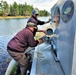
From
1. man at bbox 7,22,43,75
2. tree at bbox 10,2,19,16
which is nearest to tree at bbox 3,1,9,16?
tree at bbox 10,2,19,16

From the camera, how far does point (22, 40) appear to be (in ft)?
16.5

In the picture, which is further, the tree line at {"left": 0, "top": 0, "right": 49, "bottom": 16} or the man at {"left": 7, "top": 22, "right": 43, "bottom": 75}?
the tree line at {"left": 0, "top": 0, "right": 49, "bottom": 16}

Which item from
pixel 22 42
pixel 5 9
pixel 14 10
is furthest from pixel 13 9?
pixel 22 42

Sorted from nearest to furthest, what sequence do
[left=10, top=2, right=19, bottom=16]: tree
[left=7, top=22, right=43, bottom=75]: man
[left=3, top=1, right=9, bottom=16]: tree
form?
[left=7, top=22, right=43, bottom=75]: man → [left=3, top=1, right=9, bottom=16]: tree → [left=10, top=2, right=19, bottom=16]: tree

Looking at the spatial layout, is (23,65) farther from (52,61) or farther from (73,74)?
(73,74)

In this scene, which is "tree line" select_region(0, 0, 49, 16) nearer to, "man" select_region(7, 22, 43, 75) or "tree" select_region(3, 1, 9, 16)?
"tree" select_region(3, 1, 9, 16)

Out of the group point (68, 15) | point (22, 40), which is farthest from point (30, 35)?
point (68, 15)

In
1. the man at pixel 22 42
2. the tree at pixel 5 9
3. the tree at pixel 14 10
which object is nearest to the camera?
the man at pixel 22 42

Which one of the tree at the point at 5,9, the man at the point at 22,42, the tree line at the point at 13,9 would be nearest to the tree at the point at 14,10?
the tree line at the point at 13,9

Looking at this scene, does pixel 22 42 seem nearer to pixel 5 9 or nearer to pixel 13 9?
pixel 5 9

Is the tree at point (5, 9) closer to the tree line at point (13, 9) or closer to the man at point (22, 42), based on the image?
the tree line at point (13, 9)

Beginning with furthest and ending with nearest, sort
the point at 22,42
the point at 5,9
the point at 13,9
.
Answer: the point at 13,9
the point at 5,9
the point at 22,42

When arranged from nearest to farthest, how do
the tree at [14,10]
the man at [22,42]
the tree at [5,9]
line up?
the man at [22,42]
the tree at [5,9]
the tree at [14,10]

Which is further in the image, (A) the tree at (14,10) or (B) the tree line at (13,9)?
(A) the tree at (14,10)
